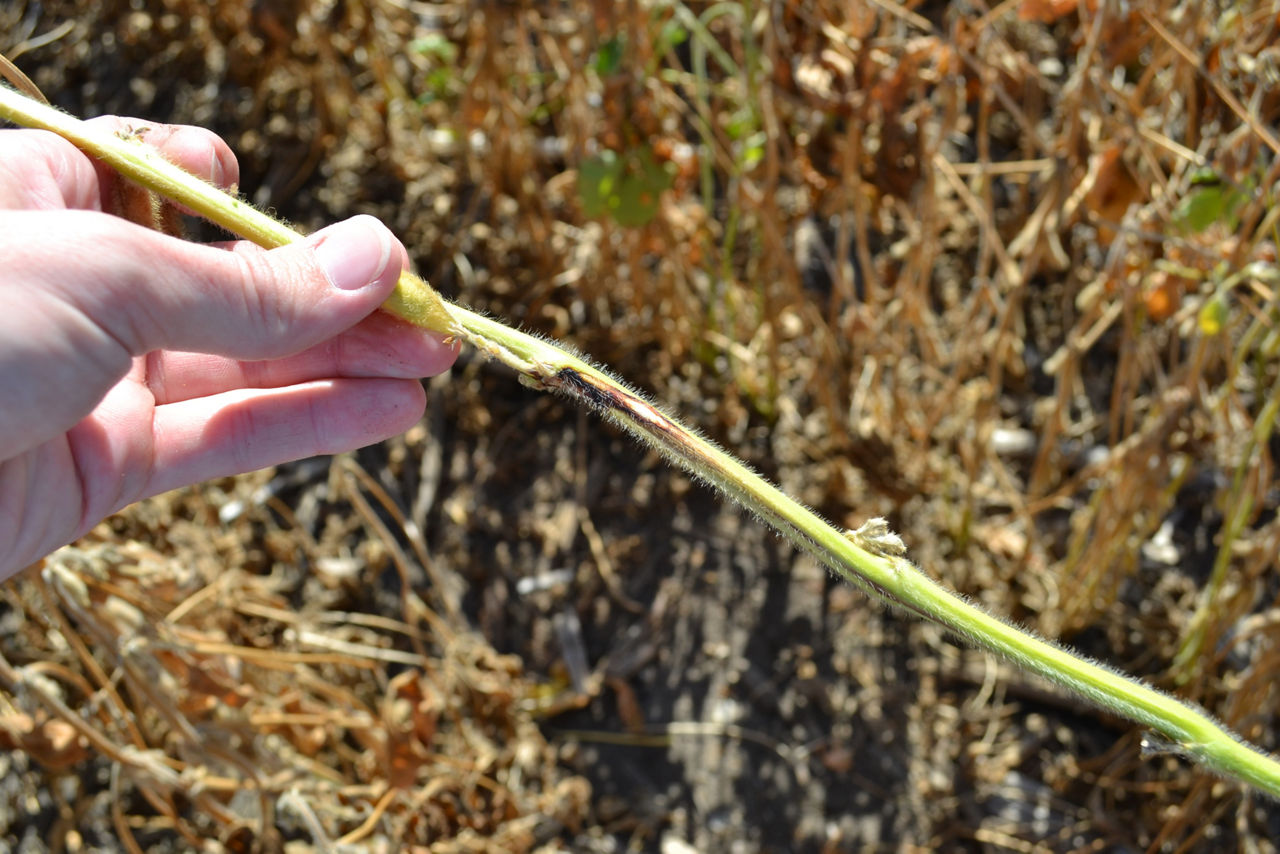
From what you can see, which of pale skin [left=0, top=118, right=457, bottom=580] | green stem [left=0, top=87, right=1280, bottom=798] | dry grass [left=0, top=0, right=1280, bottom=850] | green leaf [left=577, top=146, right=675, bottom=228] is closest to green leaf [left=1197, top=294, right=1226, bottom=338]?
dry grass [left=0, top=0, right=1280, bottom=850]

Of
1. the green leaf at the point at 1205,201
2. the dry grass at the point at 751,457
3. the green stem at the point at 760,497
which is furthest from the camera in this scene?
the dry grass at the point at 751,457

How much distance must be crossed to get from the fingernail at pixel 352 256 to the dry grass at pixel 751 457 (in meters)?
0.69

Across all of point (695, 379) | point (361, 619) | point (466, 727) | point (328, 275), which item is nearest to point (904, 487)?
point (695, 379)

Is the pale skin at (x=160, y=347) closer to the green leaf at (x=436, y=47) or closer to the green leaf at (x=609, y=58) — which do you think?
the green leaf at (x=609, y=58)

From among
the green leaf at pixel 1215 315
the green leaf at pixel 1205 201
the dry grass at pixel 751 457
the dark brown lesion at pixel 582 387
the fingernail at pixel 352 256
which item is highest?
the green leaf at pixel 1205 201

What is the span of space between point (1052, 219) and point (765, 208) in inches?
18.4

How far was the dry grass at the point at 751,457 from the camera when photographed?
1.47 meters

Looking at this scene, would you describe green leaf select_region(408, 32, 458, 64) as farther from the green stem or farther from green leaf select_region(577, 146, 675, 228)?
the green stem

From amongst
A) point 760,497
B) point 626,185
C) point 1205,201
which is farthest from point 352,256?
point 1205,201

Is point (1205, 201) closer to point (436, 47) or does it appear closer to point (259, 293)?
point (259, 293)

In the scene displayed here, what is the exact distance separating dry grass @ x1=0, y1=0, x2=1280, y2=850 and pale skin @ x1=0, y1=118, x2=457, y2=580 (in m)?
0.30

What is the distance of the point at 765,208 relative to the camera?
1704 mm

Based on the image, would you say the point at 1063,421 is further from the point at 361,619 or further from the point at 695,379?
the point at 361,619

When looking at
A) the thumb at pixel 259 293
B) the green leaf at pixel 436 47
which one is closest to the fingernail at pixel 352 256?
the thumb at pixel 259 293
